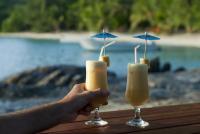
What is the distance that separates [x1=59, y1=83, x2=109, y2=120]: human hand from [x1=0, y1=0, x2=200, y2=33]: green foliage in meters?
30.4

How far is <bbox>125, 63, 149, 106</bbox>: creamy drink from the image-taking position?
1.43 metres

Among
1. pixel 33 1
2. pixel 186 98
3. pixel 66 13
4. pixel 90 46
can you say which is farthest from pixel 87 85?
pixel 33 1

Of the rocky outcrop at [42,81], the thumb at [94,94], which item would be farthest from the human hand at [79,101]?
the rocky outcrop at [42,81]

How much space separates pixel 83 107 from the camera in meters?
1.35

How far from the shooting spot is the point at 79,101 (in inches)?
52.1

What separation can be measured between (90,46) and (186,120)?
70.2 ft

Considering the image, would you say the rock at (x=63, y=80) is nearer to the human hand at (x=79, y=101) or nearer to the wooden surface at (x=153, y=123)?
the wooden surface at (x=153, y=123)

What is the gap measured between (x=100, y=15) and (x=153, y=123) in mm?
36737

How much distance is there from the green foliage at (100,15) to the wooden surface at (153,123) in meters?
29.9

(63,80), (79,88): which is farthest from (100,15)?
(79,88)

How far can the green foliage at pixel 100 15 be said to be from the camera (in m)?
31.9

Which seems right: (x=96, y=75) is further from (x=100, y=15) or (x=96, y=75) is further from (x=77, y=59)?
(x=100, y=15)

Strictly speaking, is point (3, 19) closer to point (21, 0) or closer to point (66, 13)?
point (21, 0)

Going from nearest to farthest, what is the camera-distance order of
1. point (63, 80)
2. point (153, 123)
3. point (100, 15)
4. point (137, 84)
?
point (137, 84), point (153, 123), point (63, 80), point (100, 15)
